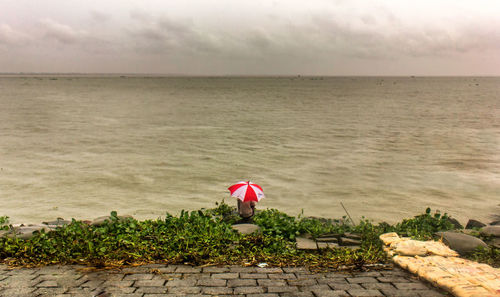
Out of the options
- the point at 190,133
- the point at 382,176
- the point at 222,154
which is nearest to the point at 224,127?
the point at 190,133

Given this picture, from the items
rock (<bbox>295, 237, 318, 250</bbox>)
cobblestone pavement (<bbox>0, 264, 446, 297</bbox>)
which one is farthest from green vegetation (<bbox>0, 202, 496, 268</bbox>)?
cobblestone pavement (<bbox>0, 264, 446, 297</bbox>)

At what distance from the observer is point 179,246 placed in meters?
5.69

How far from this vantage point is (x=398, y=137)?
2316 cm

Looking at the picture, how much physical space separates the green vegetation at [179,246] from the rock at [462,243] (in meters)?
0.66

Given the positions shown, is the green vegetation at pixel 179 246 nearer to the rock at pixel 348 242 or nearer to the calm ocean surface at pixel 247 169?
the rock at pixel 348 242

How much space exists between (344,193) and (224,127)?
16.2m

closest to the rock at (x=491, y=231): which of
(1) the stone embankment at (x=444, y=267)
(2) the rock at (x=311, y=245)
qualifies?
(1) the stone embankment at (x=444, y=267)

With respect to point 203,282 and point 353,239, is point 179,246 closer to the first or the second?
point 203,282

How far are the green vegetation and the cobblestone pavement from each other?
232mm

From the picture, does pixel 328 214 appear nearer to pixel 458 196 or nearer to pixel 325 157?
pixel 458 196

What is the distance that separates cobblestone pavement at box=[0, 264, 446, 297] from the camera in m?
4.51

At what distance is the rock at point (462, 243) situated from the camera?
601cm

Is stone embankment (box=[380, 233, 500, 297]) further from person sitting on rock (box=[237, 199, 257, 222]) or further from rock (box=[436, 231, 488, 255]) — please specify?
person sitting on rock (box=[237, 199, 257, 222])

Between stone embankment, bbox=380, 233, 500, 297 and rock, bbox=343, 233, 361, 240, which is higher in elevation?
stone embankment, bbox=380, 233, 500, 297
